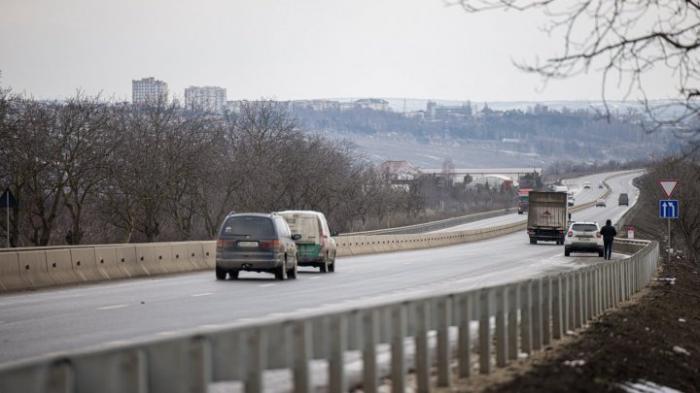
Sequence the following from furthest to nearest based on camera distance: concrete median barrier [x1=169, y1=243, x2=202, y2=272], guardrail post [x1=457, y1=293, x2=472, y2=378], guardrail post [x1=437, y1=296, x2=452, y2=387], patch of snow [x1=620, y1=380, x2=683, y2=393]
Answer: concrete median barrier [x1=169, y1=243, x2=202, y2=272]
patch of snow [x1=620, y1=380, x2=683, y2=393]
guardrail post [x1=457, y1=293, x2=472, y2=378]
guardrail post [x1=437, y1=296, x2=452, y2=387]

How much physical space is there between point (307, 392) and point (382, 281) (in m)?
26.7

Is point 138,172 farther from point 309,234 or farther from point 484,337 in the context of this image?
point 484,337

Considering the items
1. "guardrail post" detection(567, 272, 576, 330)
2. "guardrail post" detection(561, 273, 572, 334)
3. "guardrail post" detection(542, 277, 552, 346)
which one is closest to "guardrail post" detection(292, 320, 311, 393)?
"guardrail post" detection(542, 277, 552, 346)

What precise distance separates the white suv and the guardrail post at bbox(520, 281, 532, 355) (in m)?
47.5

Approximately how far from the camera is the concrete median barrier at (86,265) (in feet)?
109

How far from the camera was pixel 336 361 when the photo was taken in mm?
9812

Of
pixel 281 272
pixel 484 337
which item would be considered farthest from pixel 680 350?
pixel 281 272

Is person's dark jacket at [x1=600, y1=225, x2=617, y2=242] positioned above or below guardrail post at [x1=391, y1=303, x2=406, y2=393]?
below

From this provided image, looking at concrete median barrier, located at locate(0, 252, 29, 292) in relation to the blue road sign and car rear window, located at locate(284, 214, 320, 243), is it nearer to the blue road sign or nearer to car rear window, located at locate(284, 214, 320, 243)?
car rear window, located at locate(284, 214, 320, 243)

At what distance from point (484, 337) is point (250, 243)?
20.3 metres

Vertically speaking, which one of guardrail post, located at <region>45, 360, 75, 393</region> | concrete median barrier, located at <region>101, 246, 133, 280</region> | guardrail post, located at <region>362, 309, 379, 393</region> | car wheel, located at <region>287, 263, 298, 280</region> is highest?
guardrail post, located at <region>45, 360, 75, 393</region>

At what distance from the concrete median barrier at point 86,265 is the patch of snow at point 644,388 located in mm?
20770

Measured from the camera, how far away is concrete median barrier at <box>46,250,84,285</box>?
3181 centimetres

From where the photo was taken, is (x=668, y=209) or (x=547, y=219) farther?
(x=547, y=219)
